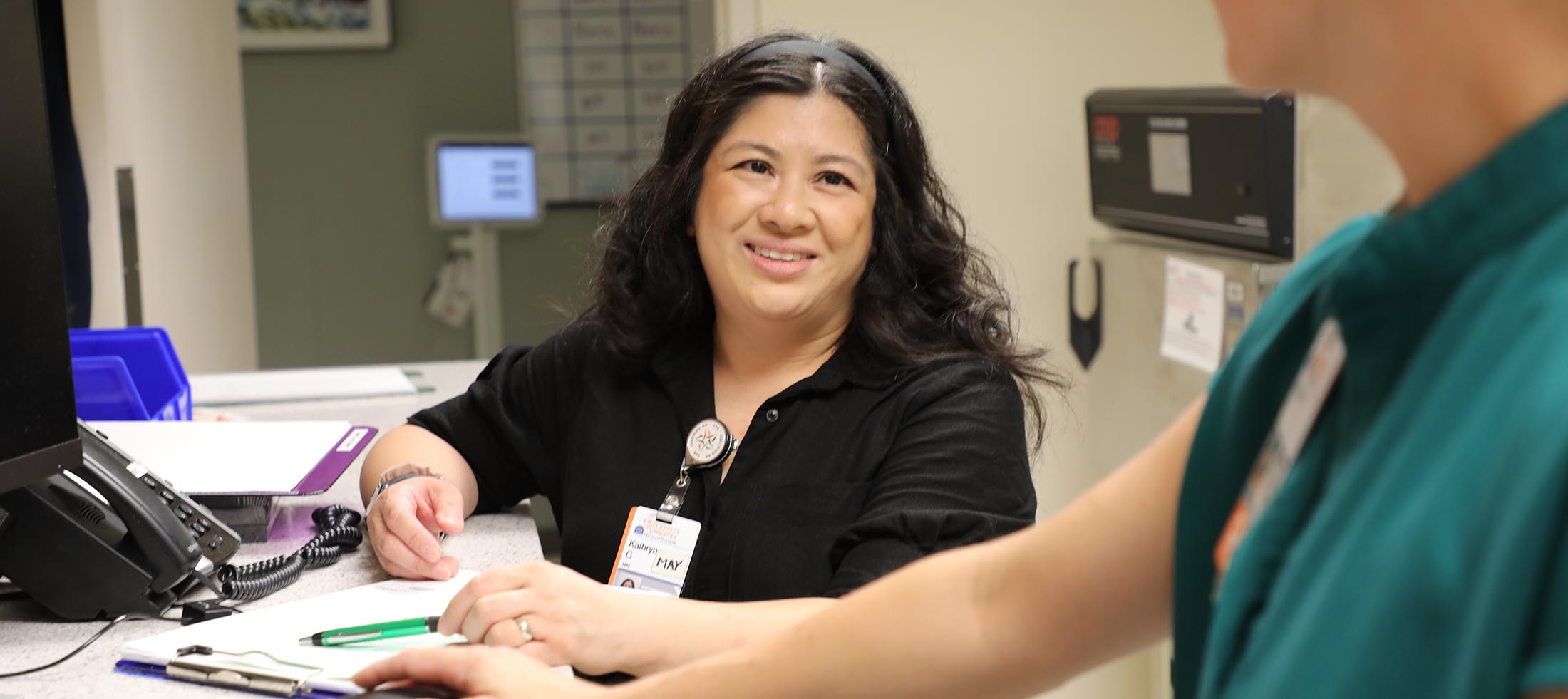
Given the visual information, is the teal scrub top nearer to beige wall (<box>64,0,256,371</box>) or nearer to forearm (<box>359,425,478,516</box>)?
forearm (<box>359,425,478,516</box>)

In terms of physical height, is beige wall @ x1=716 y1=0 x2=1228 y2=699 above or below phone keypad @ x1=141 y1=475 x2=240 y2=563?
above

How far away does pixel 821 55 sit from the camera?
5.51ft

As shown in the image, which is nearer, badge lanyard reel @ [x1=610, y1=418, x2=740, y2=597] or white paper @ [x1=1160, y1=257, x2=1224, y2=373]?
badge lanyard reel @ [x1=610, y1=418, x2=740, y2=597]

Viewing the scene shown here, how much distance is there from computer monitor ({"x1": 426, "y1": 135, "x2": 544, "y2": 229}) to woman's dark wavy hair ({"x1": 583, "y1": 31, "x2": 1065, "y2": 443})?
2605 mm

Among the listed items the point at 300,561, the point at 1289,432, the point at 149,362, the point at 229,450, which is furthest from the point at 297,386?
the point at 1289,432

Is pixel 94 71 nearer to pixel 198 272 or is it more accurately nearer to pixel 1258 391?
pixel 198 272

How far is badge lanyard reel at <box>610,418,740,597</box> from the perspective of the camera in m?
1.53

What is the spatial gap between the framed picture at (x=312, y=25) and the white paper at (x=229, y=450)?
313 centimetres

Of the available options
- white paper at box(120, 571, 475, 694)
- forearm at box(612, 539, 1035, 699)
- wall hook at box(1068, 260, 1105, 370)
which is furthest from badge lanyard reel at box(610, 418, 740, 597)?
wall hook at box(1068, 260, 1105, 370)

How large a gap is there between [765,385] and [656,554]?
0.85ft

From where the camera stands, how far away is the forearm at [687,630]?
1264 millimetres

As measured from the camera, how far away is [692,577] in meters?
1.55

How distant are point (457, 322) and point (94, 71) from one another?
225cm

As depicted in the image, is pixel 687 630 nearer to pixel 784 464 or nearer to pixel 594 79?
pixel 784 464
